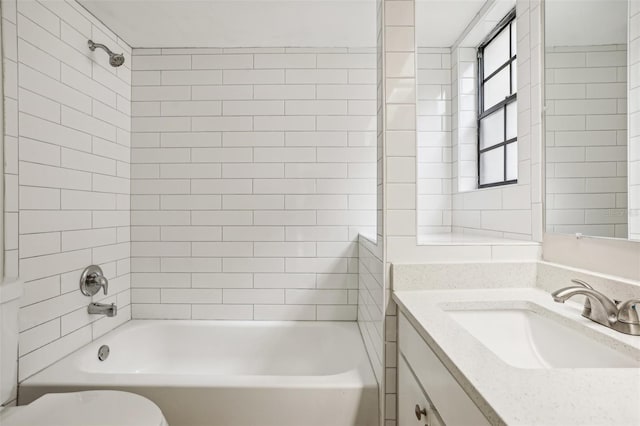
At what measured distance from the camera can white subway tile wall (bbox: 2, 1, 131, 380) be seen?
60.8 inches

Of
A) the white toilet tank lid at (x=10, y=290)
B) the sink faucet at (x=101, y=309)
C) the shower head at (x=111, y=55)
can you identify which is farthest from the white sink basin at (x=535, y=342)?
the shower head at (x=111, y=55)

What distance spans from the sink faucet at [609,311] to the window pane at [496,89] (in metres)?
1.31

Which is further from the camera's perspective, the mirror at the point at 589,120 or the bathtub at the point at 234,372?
the bathtub at the point at 234,372

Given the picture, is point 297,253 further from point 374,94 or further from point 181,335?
point 374,94

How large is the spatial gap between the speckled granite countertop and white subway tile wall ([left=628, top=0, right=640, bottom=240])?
0.36 meters

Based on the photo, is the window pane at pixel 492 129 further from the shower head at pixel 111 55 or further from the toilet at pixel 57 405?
the shower head at pixel 111 55

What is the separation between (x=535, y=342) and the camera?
109 centimetres

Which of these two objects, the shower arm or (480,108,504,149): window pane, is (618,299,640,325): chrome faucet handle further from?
the shower arm

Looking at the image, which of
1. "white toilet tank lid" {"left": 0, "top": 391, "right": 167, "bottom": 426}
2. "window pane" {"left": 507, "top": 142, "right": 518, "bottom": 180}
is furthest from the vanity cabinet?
"window pane" {"left": 507, "top": 142, "right": 518, "bottom": 180}

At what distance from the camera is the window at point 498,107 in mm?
1839

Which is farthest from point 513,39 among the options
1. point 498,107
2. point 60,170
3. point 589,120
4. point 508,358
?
point 60,170

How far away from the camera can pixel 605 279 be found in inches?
42.0

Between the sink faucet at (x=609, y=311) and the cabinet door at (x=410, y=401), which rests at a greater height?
the sink faucet at (x=609, y=311)

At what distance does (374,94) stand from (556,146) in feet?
4.23
